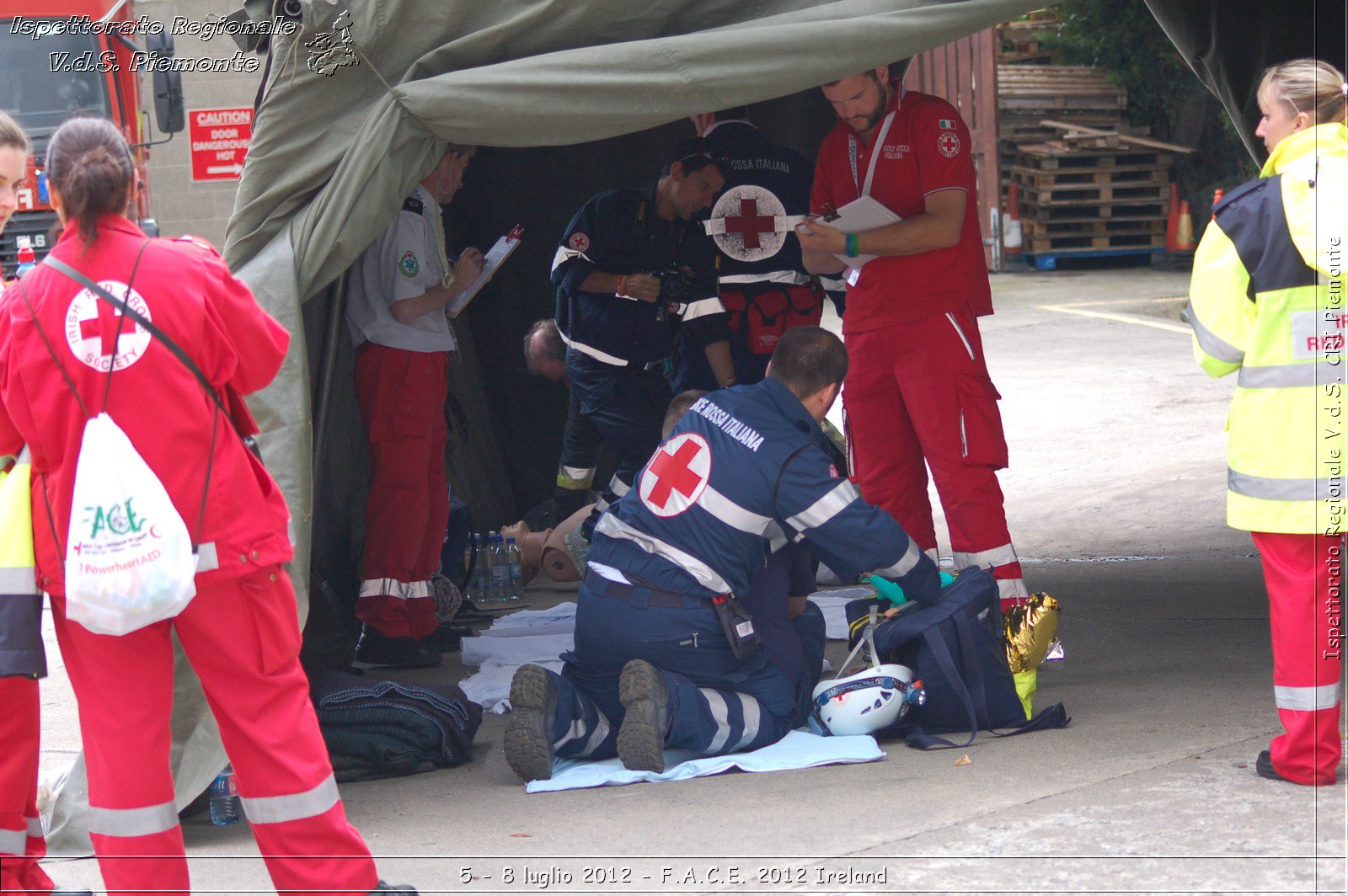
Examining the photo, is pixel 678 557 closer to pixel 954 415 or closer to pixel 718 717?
pixel 718 717

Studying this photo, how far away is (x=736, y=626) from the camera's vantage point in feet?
13.7

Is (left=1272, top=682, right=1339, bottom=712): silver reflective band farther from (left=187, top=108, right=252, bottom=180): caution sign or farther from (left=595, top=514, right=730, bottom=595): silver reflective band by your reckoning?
(left=187, top=108, right=252, bottom=180): caution sign

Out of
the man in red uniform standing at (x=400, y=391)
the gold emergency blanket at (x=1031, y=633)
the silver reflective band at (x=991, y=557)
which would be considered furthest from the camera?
the man in red uniform standing at (x=400, y=391)

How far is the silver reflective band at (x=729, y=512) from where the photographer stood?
412 cm

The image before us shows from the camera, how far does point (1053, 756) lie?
408cm

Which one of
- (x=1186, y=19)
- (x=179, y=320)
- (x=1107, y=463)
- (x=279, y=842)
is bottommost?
(x=1107, y=463)

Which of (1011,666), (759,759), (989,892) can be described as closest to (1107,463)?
(1011,666)

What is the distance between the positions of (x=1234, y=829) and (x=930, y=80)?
1730cm

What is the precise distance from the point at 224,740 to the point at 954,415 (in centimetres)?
288

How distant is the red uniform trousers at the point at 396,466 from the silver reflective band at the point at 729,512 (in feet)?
5.60

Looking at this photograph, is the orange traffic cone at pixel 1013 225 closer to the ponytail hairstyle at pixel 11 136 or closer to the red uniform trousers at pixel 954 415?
the red uniform trousers at pixel 954 415

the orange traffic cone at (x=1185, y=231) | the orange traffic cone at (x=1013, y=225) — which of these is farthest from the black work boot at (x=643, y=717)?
the orange traffic cone at (x=1013, y=225)

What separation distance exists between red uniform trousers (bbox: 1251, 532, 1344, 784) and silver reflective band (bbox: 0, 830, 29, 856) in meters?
3.03

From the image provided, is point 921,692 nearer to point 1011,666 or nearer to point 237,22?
point 1011,666
